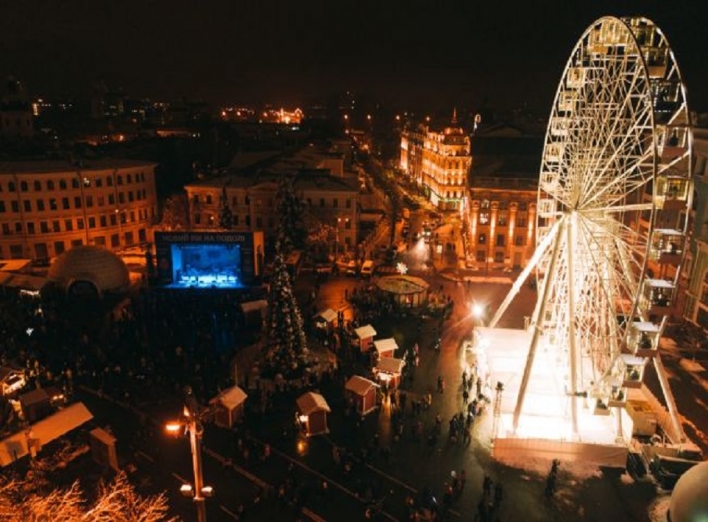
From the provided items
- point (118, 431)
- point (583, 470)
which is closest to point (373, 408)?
point (583, 470)

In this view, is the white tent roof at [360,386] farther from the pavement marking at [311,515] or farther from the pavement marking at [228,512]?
the pavement marking at [228,512]

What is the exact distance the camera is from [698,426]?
2722 centimetres

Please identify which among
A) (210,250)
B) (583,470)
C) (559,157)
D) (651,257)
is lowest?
(583,470)

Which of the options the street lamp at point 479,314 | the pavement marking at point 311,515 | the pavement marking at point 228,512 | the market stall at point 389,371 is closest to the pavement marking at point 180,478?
the pavement marking at point 228,512

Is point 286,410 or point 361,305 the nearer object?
point 286,410

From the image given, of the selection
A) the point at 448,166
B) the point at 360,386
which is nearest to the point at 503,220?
the point at 448,166

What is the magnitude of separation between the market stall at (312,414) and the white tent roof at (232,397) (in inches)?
114

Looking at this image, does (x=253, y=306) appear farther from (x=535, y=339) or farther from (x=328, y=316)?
(x=535, y=339)

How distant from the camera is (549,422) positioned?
1011 inches

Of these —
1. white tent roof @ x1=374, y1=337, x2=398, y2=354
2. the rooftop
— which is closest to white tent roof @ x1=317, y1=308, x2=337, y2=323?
white tent roof @ x1=374, y1=337, x2=398, y2=354

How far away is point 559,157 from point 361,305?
19.8 m

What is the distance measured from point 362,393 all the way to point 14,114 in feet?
283

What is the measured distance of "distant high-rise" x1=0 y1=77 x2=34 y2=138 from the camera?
86188 mm

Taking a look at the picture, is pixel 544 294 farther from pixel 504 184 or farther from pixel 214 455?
pixel 504 184
